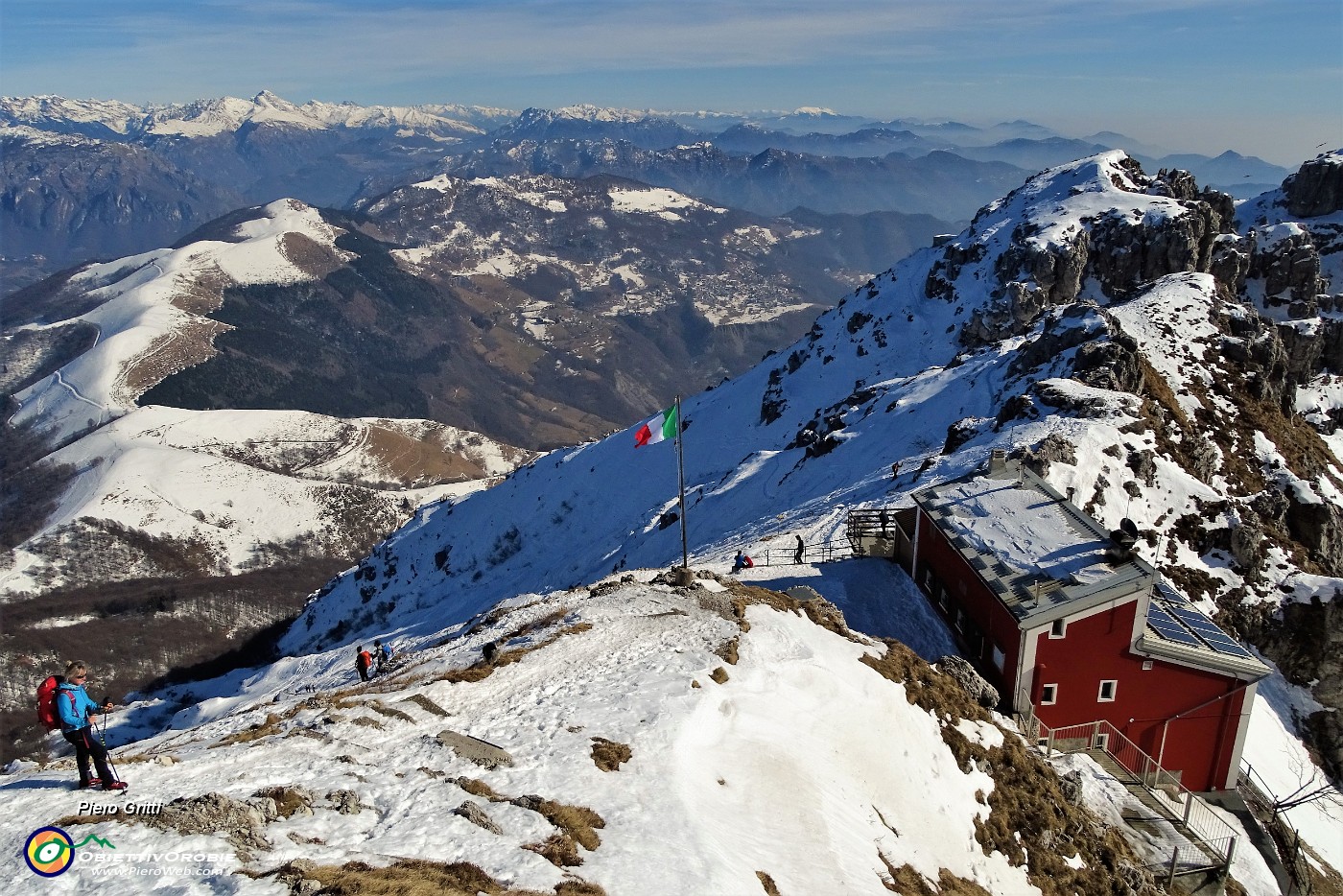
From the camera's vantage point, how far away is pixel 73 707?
14789 millimetres

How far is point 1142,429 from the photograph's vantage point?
46719 millimetres

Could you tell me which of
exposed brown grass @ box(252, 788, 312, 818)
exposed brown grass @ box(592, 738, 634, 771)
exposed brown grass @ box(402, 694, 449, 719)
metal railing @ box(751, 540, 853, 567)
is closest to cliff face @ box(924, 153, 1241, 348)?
metal railing @ box(751, 540, 853, 567)

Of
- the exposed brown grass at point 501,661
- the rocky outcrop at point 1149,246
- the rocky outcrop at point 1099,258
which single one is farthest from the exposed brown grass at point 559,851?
the rocky outcrop at point 1149,246

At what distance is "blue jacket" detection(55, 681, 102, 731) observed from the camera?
14539 millimetres

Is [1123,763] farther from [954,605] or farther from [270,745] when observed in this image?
[270,745]

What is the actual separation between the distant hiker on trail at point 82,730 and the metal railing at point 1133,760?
27.2m

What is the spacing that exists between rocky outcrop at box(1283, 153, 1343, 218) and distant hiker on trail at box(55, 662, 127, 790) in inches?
6969

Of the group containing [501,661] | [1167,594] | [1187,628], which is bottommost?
[1167,594]

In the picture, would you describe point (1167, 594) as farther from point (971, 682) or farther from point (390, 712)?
point (390, 712)

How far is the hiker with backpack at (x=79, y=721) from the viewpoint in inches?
571

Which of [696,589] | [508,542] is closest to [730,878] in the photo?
[696,589]

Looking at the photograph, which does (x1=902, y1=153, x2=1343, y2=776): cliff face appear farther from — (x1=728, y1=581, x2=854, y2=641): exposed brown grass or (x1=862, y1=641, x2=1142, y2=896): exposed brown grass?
(x1=862, y1=641, x2=1142, y2=896): exposed brown grass

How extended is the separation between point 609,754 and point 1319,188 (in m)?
170

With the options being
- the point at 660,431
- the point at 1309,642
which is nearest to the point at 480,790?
the point at 660,431
